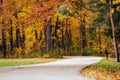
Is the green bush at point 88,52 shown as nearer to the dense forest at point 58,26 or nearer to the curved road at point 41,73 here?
the dense forest at point 58,26

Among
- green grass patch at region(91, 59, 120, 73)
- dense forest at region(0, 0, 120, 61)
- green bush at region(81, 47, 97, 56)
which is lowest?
green bush at region(81, 47, 97, 56)

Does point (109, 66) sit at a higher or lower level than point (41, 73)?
higher

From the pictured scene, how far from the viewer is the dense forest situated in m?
21.4

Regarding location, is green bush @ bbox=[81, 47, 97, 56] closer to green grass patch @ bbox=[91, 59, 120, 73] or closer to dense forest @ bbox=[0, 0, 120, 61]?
dense forest @ bbox=[0, 0, 120, 61]

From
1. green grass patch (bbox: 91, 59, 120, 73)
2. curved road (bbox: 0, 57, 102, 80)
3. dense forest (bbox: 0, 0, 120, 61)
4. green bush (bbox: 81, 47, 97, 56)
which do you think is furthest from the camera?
green bush (bbox: 81, 47, 97, 56)

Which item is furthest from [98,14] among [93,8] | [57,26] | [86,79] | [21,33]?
[57,26]

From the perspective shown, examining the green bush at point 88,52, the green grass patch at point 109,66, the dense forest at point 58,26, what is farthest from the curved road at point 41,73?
the green bush at point 88,52

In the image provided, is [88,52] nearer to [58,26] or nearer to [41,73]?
[58,26]

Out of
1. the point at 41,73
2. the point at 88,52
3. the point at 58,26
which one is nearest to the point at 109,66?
the point at 41,73

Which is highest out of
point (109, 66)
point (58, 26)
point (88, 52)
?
point (58, 26)

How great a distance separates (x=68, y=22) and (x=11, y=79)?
182 ft

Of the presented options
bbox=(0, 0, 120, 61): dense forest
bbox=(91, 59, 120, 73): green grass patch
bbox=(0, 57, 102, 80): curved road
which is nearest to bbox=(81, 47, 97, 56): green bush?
bbox=(0, 0, 120, 61): dense forest

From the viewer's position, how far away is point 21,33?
211ft

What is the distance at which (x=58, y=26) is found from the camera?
73250mm
